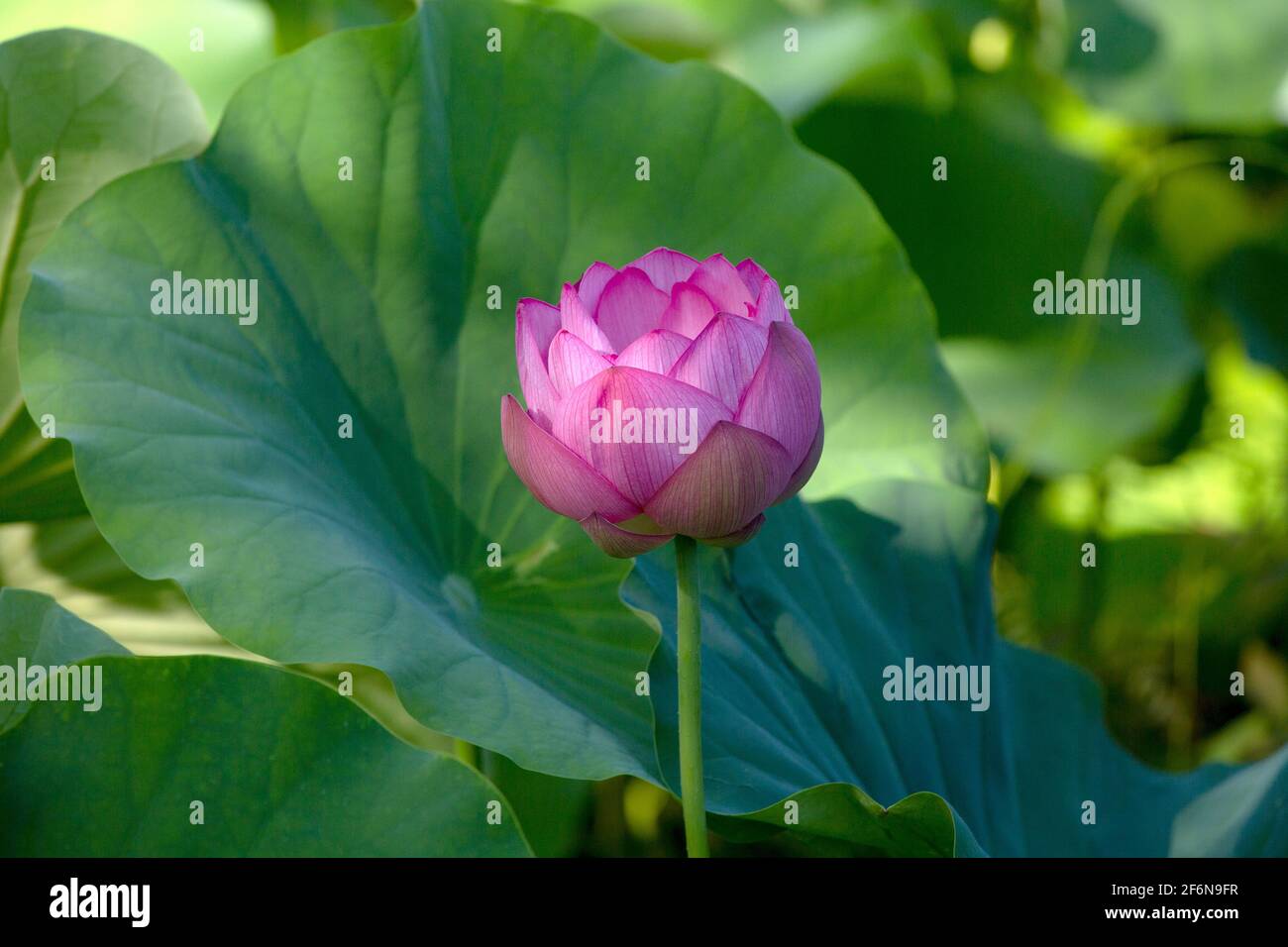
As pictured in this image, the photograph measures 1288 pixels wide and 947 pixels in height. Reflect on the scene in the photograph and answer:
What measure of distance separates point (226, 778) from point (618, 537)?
235mm

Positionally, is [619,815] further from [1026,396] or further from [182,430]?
[182,430]

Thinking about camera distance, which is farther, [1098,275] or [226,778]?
[1098,275]

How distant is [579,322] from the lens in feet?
1.89

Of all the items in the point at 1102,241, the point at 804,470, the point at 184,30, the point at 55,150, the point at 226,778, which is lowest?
the point at 226,778

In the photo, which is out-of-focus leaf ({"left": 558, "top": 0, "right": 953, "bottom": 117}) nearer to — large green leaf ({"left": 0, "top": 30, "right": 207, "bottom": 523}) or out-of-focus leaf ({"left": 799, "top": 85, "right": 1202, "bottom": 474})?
out-of-focus leaf ({"left": 799, "top": 85, "right": 1202, "bottom": 474})

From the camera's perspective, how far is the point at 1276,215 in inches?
74.3

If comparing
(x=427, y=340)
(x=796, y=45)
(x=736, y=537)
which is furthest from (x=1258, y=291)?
(x=736, y=537)

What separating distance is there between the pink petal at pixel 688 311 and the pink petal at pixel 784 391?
0.20ft

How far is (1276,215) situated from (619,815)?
1283 mm

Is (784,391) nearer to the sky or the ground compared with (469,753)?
nearer to the sky

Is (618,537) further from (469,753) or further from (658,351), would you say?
(469,753)

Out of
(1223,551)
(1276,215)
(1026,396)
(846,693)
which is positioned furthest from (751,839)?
(1276,215)

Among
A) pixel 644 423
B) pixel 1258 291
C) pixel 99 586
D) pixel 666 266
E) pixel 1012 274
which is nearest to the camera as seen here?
pixel 644 423

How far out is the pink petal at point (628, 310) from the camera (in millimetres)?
627
